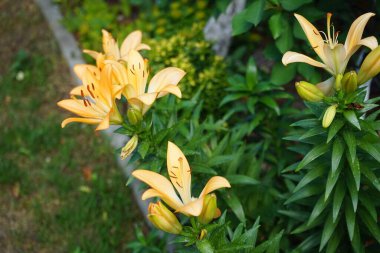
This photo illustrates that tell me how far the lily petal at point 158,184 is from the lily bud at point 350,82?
691 mm

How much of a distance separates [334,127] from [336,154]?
107 mm

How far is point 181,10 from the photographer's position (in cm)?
395

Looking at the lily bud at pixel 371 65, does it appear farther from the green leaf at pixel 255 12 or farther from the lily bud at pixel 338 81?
the green leaf at pixel 255 12

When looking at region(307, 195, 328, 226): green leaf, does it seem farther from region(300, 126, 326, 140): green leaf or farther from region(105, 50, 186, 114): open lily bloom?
region(105, 50, 186, 114): open lily bloom

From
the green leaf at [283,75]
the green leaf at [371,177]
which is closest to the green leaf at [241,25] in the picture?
the green leaf at [283,75]

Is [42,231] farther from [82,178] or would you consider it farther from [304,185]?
[304,185]

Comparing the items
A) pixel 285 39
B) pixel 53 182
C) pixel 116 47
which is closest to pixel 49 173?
pixel 53 182

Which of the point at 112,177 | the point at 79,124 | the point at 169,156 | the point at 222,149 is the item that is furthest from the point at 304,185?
the point at 79,124

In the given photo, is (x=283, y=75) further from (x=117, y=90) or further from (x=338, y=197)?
(x=117, y=90)

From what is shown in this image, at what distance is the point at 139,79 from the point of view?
1867 mm

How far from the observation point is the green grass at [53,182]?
3.12 meters

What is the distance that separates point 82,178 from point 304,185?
6.03 feet

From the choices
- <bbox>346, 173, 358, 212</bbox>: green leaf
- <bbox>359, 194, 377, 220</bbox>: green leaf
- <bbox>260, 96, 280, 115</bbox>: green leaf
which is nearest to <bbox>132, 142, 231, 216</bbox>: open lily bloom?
<bbox>346, 173, 358, 212</bbox>: green leaf

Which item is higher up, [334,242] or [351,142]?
[351,142]
